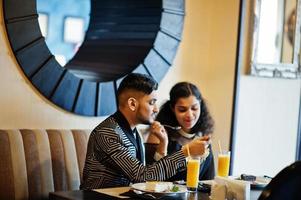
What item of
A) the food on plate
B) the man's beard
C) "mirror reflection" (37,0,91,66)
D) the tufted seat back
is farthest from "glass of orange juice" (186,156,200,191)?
"mirror reflection" (37,0,91,66)

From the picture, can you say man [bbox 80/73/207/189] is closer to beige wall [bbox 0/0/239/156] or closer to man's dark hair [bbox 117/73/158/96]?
man's dark hair [bbox 117/73/158/96]

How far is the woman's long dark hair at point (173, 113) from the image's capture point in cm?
319

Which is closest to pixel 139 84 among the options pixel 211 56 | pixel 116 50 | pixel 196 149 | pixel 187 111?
pixel 196 149

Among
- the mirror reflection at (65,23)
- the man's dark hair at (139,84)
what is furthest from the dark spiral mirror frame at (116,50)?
the man's dark hair at (139,84)

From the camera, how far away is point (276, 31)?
4.23m

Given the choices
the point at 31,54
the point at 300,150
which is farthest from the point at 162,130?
the point at 300,150

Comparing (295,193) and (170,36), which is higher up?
(170,36)

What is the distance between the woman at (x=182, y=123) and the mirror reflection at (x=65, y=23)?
0.94 meters

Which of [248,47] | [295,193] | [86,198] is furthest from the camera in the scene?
[248,47]

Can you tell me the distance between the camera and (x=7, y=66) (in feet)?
10.1

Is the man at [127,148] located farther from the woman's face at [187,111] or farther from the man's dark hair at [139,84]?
the woman's face at [187,111]

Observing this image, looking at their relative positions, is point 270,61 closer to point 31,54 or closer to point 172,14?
point 172,14

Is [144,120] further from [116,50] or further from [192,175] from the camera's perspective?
[116,50]

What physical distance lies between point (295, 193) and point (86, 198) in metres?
0.83
